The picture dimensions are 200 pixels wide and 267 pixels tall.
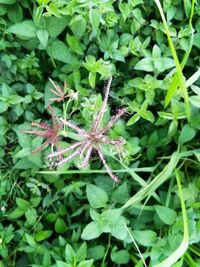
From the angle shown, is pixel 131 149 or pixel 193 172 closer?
pixel 131 149

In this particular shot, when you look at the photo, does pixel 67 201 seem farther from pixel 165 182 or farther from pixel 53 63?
pixel 53 63

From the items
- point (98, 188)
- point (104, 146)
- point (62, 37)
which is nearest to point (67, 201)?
point (98, 188)

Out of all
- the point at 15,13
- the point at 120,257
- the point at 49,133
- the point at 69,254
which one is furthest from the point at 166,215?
the point at 15,13

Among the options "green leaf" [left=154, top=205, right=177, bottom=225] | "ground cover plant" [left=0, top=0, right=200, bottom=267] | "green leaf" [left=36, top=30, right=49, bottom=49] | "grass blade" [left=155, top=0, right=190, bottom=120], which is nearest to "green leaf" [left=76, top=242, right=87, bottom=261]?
"ground cover plant" [left=0, top=0, right=200, bottom=267]

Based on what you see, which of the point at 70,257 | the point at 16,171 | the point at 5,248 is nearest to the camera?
the point at 70,257

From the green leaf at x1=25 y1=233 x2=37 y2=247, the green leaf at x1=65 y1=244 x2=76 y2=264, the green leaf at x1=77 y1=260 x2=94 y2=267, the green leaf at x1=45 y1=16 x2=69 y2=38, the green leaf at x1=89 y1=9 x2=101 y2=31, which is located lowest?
the green leaf at x1=25 y1=233 x2=37 y2=247

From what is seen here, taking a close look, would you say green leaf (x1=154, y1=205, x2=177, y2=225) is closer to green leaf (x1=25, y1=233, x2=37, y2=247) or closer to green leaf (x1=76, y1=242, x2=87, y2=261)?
green leaf (x1=76, y1=242, x2=87, y2=261)

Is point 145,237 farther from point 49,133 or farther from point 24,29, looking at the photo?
point 24,29
